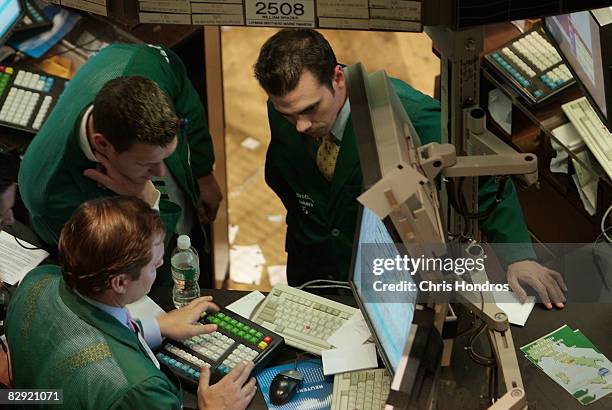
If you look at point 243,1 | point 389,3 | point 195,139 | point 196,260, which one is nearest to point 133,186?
point 196,260

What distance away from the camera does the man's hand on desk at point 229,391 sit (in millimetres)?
2623

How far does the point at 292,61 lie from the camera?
288cm

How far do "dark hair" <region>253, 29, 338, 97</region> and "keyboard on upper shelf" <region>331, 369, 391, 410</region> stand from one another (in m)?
0.84

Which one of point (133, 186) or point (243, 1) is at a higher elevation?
point (243, 1)

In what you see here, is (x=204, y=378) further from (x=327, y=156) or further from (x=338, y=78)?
(x=338, y=78)

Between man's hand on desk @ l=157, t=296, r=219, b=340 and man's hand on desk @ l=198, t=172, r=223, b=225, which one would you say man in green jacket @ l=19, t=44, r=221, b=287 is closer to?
man's hand on desk @ l=198, t=172, r=223, b=225

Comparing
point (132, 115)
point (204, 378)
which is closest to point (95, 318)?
point (204, 378)

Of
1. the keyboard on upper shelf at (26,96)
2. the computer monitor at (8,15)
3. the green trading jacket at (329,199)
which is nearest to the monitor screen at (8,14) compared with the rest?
the computer monitor at (8,15)

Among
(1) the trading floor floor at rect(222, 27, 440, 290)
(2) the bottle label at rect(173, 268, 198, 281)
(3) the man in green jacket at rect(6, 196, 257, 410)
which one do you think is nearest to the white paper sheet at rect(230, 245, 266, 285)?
(1) the trading floor floor at rect(222, 27, 440, 290)

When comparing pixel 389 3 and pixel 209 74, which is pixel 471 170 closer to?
pixel 389 3

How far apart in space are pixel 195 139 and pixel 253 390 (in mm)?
1128

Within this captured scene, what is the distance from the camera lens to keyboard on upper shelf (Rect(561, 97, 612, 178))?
3.25 m

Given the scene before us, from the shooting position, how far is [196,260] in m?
3.17

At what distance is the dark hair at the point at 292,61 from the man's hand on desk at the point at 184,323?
0.68m
